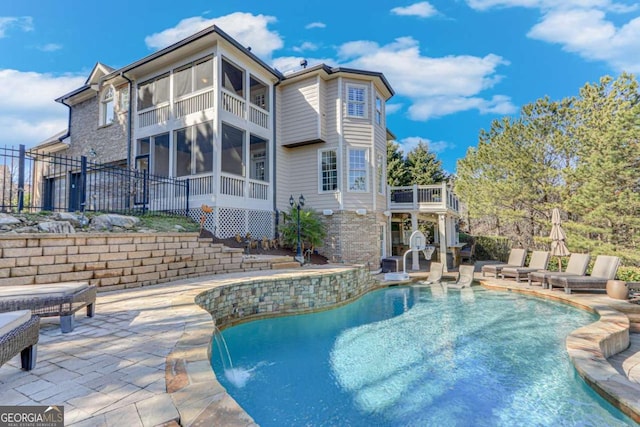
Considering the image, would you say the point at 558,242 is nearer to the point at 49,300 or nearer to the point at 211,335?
the point at 211,335

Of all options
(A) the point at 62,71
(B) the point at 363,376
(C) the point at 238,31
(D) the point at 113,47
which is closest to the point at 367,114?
(C) the point at 238,31

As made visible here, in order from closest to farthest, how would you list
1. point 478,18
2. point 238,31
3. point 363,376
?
point 363,376 < point 238,31 < point 478,18

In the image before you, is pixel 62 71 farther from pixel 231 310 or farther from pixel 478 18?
pixel 478 18

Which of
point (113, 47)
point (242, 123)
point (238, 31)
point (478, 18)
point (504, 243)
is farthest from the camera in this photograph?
point (504, 243)

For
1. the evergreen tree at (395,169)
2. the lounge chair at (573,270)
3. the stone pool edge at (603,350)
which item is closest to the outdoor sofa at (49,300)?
the stone pool edge at (603,350)

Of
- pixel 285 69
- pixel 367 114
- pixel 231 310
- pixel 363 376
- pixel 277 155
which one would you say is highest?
pixel 285 69

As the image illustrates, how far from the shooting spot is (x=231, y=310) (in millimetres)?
6555

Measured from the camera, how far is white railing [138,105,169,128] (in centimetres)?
1188

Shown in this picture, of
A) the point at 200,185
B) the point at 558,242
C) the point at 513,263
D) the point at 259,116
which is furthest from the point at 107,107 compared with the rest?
the point at 558,242

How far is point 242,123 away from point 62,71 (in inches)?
539

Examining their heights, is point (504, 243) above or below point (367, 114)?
below

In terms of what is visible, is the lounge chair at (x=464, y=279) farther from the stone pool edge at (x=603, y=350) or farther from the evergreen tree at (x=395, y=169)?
the evergreen tree at (x=395, y=169)

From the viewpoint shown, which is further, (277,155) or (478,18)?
(478,18)

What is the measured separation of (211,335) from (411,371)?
314 centimetres
